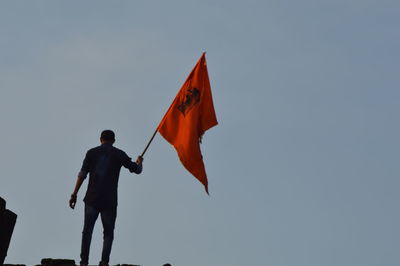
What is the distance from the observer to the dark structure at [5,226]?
10.9 m

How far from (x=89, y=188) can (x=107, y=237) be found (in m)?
0.70

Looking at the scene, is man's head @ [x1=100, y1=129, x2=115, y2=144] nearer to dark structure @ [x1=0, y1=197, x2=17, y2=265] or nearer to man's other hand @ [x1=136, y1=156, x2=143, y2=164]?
man's other hand @ [x1=136, y1=156, x2=143, y2=164]

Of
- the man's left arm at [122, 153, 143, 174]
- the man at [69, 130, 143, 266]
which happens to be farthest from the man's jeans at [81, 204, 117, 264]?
the man's left arm at [122, 153, 143, 174]

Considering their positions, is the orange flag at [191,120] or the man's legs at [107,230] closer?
the man's legs at [107,230]

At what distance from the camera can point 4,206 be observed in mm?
10945

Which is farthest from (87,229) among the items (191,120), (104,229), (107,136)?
(191,120)

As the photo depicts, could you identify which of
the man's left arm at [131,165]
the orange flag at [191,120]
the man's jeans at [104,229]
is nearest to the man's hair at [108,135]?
the man's left arm at [131,165]

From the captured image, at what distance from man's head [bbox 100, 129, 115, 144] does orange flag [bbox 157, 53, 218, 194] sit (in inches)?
69.6

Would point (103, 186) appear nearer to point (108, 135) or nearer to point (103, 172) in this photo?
point (103, 172)

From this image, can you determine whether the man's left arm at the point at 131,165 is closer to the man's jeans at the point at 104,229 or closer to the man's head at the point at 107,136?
the man's head at the point at 107,136

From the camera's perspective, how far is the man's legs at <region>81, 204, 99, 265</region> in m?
11.4

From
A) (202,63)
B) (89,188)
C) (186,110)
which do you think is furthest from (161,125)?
(89,188)

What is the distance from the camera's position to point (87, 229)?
11.5 metres

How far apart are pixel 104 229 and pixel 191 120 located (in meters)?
2.80
